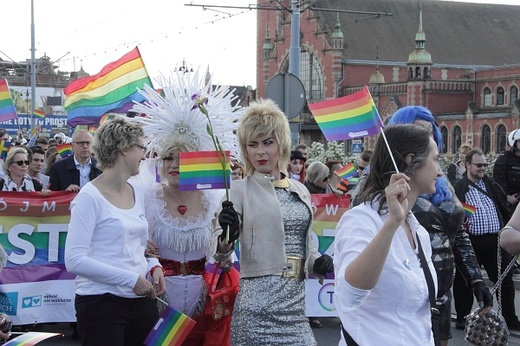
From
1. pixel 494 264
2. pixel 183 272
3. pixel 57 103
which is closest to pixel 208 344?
pixel 183 272

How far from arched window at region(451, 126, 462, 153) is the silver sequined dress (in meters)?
62.1

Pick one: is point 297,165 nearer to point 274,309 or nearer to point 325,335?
point 325,335

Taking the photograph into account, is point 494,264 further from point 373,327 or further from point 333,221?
point 373,327

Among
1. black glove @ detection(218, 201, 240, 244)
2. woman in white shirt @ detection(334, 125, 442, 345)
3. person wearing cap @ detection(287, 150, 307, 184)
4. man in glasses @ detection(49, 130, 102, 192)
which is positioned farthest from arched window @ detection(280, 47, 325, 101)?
woman in white shirt @ detection(334, 125, 442, 345)

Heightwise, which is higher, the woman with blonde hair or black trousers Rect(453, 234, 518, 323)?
the woman with blonde hair

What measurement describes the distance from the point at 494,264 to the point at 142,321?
18.7ft

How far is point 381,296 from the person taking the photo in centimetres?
307

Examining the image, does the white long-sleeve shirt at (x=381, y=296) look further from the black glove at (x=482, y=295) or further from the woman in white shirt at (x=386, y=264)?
the black glove at (x=482, y=295)

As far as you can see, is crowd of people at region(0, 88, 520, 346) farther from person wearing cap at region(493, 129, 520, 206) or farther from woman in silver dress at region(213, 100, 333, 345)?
person wearing cap at region(493, 129, 520, 206)

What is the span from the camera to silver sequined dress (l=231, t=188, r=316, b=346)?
4.21 meters

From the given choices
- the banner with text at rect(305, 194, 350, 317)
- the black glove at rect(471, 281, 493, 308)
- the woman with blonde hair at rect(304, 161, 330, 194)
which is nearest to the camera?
the black glove at rect(471, 281, 493, 308)

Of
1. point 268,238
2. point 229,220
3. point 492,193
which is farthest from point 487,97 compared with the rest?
point 229,220

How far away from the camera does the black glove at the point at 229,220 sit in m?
4.12

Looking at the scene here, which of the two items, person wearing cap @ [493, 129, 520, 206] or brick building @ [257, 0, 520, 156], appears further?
brick building @ [257, 0, 520, 156]
